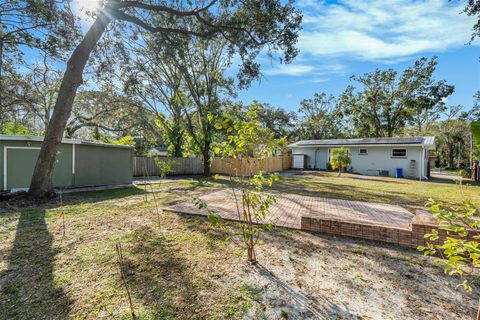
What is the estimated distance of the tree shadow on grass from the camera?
77.2 inches

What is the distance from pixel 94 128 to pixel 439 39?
74.7ft

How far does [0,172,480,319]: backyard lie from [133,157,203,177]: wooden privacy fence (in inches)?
431

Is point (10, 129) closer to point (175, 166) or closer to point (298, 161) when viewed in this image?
point (175, 166)

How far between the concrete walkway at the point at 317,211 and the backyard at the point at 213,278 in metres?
0.81

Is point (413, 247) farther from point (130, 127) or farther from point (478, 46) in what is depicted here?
point (130, 127)

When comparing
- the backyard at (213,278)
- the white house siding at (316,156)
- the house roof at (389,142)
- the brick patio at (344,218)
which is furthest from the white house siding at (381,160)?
the backyard at (213,278)

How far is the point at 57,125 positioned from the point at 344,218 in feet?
26.6

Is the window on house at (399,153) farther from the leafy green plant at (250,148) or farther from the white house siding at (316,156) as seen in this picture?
the leafy green plant at (250,148)

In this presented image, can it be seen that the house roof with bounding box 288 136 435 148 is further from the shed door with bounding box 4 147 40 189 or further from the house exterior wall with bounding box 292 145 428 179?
the shed door with bounding box 4 147 40 189

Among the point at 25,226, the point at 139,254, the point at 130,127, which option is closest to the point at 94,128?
the point at 130,127

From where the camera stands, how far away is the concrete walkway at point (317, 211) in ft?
14.5

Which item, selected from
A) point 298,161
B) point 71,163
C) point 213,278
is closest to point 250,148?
point 213,278

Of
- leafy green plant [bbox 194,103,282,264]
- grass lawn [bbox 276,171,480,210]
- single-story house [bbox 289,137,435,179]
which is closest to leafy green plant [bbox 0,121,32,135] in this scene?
grass lawn [bbox 276,171,480,210]

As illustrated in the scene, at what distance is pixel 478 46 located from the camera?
7.48 meters
